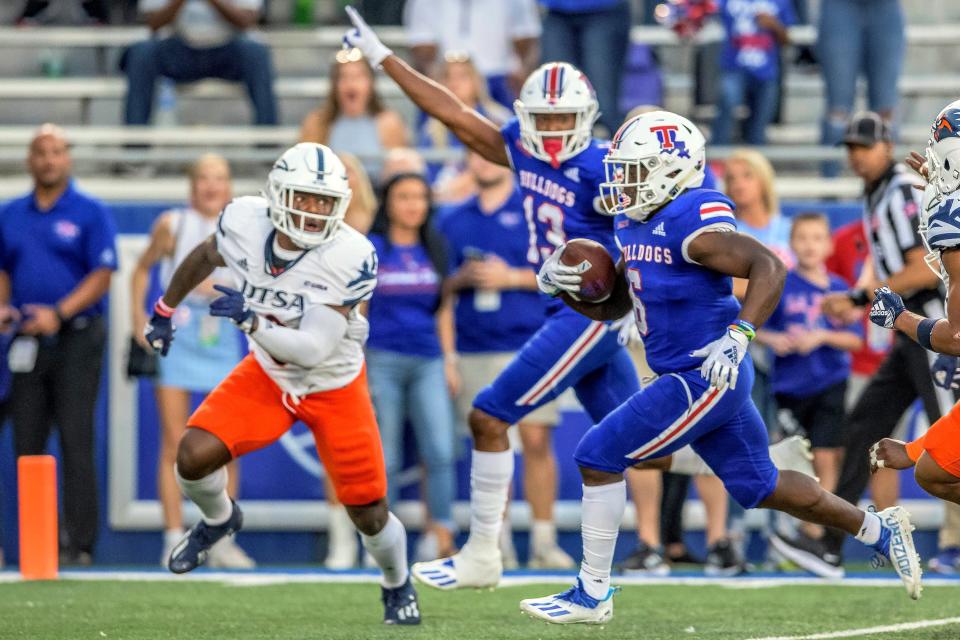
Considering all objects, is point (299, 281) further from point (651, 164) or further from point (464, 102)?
point (464, 102)

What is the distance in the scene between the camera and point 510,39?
32.9 ft

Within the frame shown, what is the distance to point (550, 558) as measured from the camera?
27.4 ft

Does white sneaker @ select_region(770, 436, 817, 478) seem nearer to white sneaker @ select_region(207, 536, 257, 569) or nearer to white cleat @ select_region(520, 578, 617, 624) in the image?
white cleat @ select_region(520, 578, 617, 624)

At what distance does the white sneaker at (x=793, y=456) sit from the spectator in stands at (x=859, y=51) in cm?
394

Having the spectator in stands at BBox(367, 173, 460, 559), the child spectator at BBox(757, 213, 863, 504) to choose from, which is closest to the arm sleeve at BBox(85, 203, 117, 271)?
the spectator in stands at BBox(367, 173, 460, 559)

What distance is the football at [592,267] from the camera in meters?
5.75

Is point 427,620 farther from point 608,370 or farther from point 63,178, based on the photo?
point 63,178

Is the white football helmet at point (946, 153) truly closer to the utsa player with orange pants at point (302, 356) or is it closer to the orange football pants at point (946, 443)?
the orange football pants at point (946, 443)

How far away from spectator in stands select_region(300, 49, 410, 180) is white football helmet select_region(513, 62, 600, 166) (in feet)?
9.39

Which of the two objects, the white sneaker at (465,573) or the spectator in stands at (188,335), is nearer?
the white sneaker at (465,573)

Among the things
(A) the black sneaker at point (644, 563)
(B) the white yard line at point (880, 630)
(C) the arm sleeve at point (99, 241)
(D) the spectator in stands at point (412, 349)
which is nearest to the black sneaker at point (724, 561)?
(A) the black sneaker at point (644, 563)

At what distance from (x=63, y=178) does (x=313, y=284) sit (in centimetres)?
310

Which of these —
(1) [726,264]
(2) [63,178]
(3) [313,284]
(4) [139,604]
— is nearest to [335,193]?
(3) [313,284]

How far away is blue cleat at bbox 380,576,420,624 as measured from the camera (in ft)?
20.2
